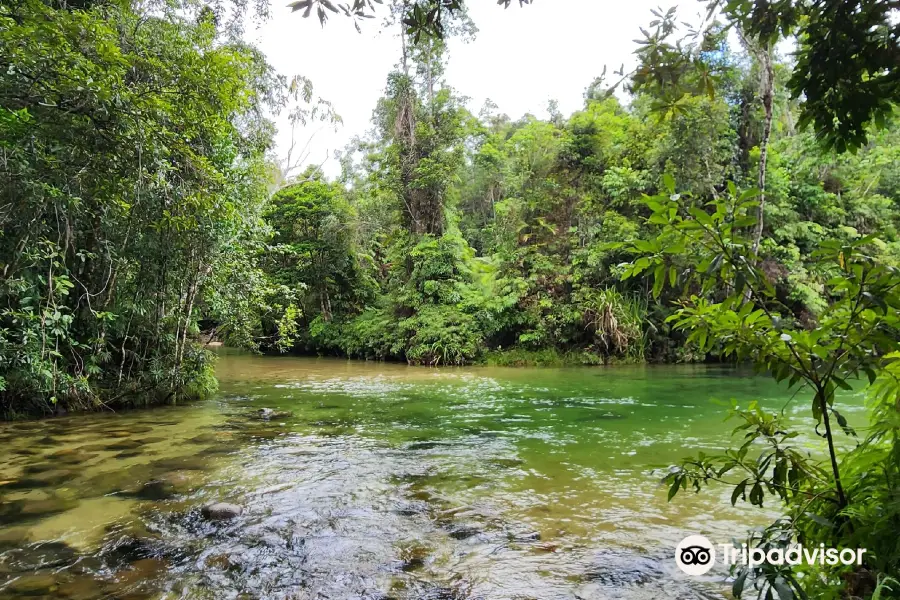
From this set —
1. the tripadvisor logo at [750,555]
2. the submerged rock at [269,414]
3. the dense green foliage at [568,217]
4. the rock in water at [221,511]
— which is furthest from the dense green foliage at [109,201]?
the dense green foliage at [568,217]

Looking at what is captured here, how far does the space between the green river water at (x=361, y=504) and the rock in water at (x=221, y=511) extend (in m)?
0.09

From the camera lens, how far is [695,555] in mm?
3363

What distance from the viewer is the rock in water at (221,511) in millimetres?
4016

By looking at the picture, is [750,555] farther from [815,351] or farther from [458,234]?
[458,234]

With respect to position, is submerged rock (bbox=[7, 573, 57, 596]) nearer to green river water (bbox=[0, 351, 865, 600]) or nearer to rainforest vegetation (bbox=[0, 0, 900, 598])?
green river water (bbox=[0, 351, 865, 600])

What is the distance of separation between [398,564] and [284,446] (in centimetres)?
364

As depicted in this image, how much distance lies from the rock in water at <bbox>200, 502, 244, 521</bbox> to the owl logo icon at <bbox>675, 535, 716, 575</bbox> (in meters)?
3.34

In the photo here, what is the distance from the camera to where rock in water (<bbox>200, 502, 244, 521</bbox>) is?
4016 mm

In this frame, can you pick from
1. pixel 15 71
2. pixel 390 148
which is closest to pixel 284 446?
pixel 15 71

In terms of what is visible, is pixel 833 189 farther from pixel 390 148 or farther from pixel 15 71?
pixel 15 71

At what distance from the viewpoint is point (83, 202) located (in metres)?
6.65

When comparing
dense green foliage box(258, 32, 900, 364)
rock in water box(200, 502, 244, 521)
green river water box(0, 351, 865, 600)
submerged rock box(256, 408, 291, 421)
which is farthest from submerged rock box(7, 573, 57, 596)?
dense green foliage box(258, 32, 900, 364)

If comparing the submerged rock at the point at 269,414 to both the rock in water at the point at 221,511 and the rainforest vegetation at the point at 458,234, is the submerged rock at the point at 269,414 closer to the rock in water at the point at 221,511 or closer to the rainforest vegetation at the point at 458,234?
the rainforest vegetation at the point at 458,234

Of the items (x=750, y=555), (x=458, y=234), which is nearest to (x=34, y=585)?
(x=750, y=555)
